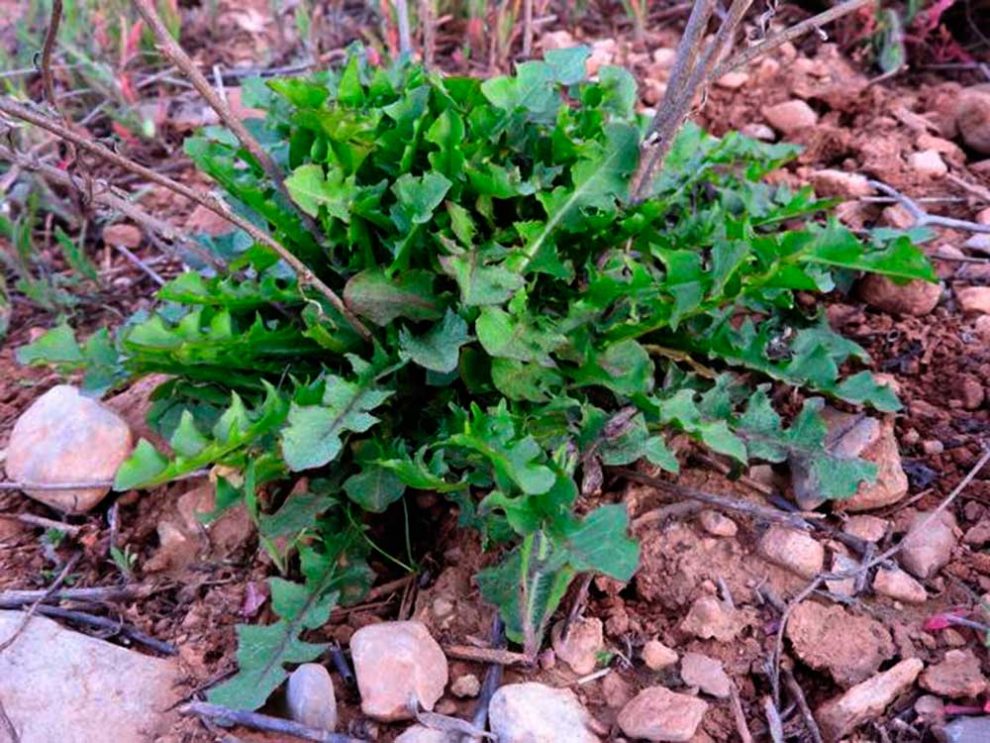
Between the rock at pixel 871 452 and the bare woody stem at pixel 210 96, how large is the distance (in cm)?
111

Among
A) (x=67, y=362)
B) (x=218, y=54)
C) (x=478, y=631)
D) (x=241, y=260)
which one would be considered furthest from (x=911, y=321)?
(x=218, y=54)

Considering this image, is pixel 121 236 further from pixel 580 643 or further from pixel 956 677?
pixel 956 677

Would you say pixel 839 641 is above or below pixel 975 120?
below

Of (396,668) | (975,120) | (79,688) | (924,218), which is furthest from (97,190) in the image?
(975,120)

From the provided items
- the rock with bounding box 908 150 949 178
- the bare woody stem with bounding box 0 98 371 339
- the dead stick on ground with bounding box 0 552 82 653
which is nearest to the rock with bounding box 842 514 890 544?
the bare woody stem with bounding box 0 98 371 339

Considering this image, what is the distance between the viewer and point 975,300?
2.43 m

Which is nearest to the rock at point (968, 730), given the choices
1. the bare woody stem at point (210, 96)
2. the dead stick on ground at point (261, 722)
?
the dead stick on ground at point (261, 722)

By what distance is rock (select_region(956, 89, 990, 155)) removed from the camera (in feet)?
9.39

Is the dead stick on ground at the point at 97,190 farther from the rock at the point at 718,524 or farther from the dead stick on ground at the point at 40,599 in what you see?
the rock at the point at 718,524

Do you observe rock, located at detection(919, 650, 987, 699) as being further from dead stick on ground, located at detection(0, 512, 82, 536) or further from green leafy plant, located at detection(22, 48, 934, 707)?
dead stick on ground, located at detection(0, 512, 82, 536)

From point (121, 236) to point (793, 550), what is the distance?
2038mm

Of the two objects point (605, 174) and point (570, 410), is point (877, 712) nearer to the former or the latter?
point (570, 410)

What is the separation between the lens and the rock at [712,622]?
6.23 ft

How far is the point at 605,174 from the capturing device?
2109 millimetres
